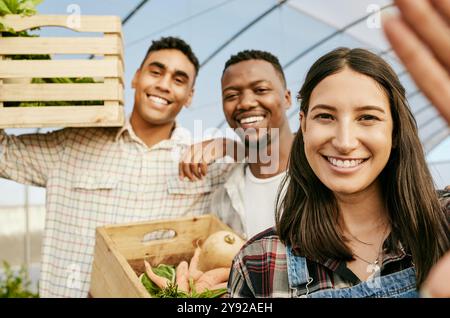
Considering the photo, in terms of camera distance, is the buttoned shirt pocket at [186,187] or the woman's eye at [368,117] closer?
the woman's eye at [368,117]

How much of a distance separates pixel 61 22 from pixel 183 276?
0.84 metres

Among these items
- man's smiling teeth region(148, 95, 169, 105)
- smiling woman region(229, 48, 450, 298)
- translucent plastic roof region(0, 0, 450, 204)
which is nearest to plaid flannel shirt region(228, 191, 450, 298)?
smiling woman region(229, 48, 450, 298)

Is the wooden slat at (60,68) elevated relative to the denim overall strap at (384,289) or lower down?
elevated

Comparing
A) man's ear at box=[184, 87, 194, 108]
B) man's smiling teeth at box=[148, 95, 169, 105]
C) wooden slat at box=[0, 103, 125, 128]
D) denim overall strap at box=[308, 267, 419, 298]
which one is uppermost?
man's ear at box=[184, 87, 194, 108]

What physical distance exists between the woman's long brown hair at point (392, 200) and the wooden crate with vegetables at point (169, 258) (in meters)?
0.30

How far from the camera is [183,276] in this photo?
4.06 ft

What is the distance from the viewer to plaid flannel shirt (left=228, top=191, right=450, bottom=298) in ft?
2.90

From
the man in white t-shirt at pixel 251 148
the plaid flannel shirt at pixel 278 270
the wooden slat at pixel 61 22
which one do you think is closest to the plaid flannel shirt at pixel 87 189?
the man in white t-shirt at pixel 251 148

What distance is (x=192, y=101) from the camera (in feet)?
5.60

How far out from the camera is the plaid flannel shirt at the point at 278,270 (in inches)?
34.8

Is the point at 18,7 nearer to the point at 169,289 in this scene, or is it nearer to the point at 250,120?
the point at 250,120

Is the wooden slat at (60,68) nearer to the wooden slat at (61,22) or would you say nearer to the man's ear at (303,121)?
the wooden slat at (61,22)

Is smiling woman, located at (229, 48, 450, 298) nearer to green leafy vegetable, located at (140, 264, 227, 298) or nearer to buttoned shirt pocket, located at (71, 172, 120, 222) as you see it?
green leafy vegetable, located at (140, 264, 227, 298)
